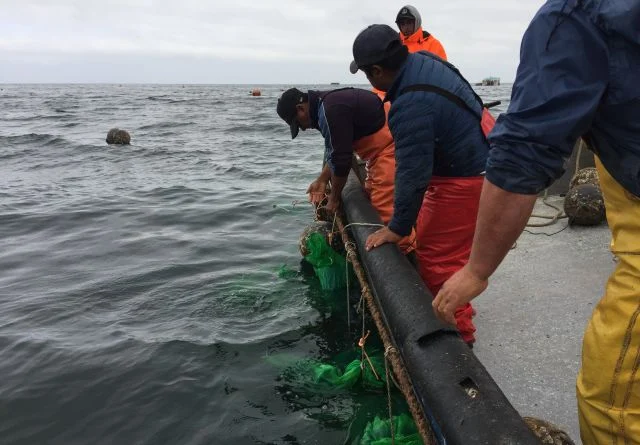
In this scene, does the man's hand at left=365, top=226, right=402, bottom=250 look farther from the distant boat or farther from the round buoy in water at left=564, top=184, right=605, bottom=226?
the distant boat

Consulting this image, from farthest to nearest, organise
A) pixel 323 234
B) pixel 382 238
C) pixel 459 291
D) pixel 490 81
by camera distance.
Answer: pixel 490 81 → pixel 323 234 → pixel 382 238 → pixel 459 291

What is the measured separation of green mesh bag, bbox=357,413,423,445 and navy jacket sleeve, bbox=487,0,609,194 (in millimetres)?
1687

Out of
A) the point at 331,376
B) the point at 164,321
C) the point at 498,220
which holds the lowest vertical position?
the point at 164,321

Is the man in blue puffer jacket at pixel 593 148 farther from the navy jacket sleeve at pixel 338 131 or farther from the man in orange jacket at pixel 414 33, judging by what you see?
the man in orange jacket at pixel 414 33

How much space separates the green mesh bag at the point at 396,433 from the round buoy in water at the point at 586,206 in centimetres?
371

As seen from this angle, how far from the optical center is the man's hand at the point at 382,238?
3.56m

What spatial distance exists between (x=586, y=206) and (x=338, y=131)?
3128 millimetres

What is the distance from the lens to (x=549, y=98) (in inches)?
55.4

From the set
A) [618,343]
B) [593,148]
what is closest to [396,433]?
[618,343]

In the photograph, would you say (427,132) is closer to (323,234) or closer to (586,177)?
(323,234)

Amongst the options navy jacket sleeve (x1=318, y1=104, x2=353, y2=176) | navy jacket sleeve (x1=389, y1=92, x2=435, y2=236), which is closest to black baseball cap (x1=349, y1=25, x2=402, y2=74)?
navy jacket sleeve (x1=389, y1=92, x2=435, y2=236)

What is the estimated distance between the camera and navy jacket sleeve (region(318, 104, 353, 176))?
4.14 meters

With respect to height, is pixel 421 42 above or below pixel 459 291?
above

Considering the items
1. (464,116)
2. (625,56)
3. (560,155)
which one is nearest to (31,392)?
(464,116)
